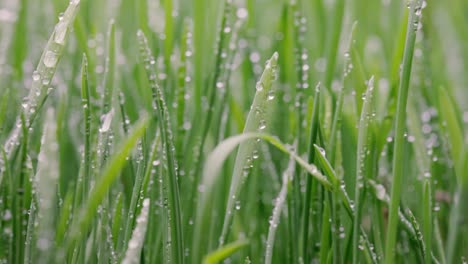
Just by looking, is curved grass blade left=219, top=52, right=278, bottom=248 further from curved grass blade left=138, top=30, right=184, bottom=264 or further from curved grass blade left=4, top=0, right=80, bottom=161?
curved grass blade left=4, top=0, right=80, bottom=161

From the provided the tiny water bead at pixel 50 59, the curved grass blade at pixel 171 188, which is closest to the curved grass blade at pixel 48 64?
the tiny water bead at pixel 50 59

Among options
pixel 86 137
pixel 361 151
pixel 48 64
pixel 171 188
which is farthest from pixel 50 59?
pixel 361 151

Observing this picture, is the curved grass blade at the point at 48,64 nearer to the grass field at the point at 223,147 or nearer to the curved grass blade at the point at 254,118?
the grass field at the point at 223,147

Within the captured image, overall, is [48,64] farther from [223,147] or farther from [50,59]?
[223,147]

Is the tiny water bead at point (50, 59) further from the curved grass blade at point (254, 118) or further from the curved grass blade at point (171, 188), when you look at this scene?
the curved grass blade at point (254, 118)

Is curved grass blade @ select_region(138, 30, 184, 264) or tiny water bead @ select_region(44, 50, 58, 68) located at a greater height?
tiny water bead @ select_region(44, 50, 58, 68)

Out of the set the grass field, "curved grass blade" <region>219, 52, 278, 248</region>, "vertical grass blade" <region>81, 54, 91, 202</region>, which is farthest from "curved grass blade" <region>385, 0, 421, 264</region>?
"vertical grass blade" <region>81, 54, 91, 202</region>

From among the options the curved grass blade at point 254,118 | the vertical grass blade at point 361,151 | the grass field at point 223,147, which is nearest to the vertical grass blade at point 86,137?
the grass field at point 223,147

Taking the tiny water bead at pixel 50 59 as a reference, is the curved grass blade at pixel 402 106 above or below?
below

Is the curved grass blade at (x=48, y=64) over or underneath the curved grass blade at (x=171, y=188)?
over

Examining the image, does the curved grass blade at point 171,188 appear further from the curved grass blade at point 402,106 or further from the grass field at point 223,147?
the curved grass blade at point 402,106
